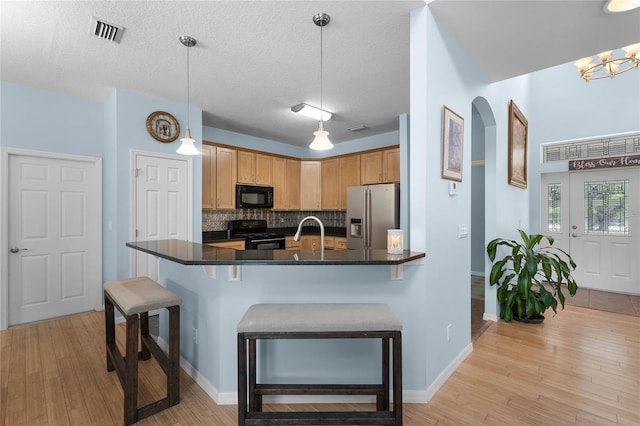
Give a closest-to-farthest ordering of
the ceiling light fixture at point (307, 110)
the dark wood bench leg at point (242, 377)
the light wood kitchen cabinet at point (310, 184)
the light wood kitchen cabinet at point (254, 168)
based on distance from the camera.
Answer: the dark wood bench leg at point (242, 377), the ceiling light fixture at point (307, 110), the light wood kitchen cabinet at point (254, 168), the light wood kitchen cabinet at point (310, 184)

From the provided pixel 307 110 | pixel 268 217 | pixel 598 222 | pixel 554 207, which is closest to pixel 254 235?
pixel 268 217

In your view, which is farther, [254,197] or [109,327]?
[254,197]

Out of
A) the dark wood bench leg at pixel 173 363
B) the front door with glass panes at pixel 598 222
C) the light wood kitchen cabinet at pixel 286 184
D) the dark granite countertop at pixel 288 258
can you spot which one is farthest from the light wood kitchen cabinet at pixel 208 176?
the front door with glass panes at pixel 598 222

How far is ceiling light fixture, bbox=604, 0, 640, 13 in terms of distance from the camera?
6.18ft

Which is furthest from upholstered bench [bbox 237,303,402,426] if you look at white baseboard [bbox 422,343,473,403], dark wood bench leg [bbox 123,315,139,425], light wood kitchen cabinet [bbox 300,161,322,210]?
light wood kitchen cabinet [bbox 300,161,322,210]

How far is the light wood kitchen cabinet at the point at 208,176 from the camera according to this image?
14.7ft

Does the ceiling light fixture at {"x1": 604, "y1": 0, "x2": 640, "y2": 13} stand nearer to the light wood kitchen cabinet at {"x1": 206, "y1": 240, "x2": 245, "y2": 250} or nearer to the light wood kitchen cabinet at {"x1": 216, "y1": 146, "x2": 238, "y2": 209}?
the light wood kitchen cabinet at {"x1": 216, "y1": 146, "x2": 238, "y2": 209}

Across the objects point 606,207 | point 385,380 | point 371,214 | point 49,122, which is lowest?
point 385,380

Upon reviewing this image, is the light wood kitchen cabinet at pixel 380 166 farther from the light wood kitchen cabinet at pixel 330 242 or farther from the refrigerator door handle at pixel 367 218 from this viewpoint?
the light wood kitchen cabinet at pixel 330 242

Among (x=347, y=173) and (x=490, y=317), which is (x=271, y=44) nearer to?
(x=347, y=173)

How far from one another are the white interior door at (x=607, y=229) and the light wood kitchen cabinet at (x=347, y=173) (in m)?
3.40

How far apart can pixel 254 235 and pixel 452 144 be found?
3.54 m

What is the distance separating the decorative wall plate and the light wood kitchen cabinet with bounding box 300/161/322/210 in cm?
249

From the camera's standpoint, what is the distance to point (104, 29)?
2.25 meters
